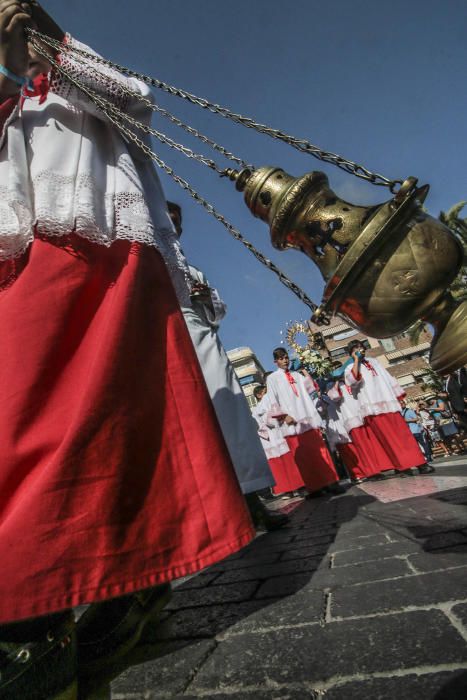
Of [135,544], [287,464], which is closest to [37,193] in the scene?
[135,544]

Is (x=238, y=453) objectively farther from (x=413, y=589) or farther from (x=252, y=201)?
(x=252, y=201)

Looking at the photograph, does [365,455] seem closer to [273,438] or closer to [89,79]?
[273,438]

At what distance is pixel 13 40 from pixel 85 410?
150 cm

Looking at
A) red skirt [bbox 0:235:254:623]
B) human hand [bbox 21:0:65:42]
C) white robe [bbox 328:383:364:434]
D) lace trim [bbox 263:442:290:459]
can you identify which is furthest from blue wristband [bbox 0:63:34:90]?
lace trim [bbox 263:442:290:459]

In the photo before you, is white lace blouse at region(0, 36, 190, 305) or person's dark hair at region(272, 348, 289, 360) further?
person's dark hair at region(272, 348, 289, 360)

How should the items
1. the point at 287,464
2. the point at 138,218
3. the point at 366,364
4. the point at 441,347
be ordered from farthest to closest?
the point at 287,464 < the point at 366,364 < the point at 138,218 < the point at 441,347

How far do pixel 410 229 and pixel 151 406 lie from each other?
0.79m

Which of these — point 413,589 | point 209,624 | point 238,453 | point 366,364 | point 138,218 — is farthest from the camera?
point 366,364

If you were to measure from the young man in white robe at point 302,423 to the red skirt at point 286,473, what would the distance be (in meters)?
0.77

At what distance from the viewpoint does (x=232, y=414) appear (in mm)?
2410

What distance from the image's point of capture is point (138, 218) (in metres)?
1.34

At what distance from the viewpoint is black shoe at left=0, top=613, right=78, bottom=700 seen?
0.75 m

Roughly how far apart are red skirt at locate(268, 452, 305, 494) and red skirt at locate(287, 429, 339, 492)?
1.11 metres

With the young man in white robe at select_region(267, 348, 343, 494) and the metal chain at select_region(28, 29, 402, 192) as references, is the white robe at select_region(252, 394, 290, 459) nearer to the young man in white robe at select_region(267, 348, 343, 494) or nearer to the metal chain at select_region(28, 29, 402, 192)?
the young man in white robe at select_region(267, 348, 343, 494)
